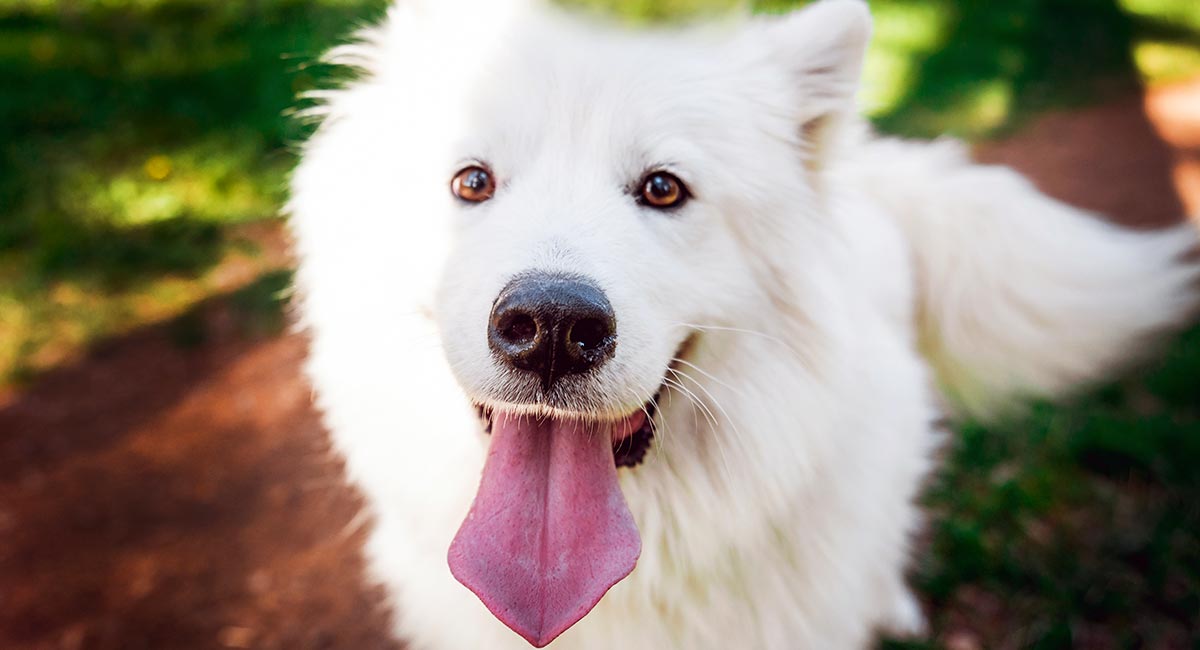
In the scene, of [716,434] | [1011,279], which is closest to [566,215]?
[716,434]

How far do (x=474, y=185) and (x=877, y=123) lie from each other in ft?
15.4

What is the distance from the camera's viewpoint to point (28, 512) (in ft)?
11.1

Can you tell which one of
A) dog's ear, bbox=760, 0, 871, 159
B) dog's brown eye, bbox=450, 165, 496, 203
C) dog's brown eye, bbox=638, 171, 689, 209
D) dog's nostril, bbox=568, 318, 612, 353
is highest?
dog's ear, bbox=760, 0, 871, 159

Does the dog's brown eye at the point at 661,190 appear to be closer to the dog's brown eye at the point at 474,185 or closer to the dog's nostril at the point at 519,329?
the dog's brown eye at the point at 474,185

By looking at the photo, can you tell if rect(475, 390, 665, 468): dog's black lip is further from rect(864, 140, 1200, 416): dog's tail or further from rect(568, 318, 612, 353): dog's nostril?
rect(864, 140, 1200, 416): dog's tail

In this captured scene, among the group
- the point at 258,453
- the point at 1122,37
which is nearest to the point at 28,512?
the point at 258,453

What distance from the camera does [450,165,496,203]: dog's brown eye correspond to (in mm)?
1926

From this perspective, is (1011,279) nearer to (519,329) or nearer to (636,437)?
(636,437)

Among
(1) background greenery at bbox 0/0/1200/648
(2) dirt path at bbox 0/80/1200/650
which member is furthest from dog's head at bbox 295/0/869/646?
(2) dirt path at bbox 0/80/1200/650

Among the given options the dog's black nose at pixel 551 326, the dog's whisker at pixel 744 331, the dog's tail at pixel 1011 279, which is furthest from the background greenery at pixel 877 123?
the dog's black nose at pixel 551 326

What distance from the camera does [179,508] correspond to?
3400 millimetres

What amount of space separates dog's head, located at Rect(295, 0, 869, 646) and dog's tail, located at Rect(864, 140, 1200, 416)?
4.20 feet

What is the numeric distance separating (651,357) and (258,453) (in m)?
2.67

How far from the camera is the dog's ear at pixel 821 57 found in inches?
77.0
